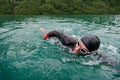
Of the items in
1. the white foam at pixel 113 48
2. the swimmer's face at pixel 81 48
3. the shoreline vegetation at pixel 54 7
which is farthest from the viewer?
the shoreline vegetation at pixel 54 7

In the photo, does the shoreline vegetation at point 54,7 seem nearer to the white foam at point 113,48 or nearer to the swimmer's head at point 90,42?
the white foam at point 113,48

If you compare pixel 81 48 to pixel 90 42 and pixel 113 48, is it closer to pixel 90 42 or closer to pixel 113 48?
pixel 90 42

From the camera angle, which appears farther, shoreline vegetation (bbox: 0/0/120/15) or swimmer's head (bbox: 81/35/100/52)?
shoreline vegetation (bbox: 0/0/120/15)

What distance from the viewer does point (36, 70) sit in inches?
286

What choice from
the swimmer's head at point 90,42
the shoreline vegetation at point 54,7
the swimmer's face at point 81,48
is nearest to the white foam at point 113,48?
the swimmer's head at point 90,42

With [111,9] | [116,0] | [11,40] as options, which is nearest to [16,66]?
[11,40]

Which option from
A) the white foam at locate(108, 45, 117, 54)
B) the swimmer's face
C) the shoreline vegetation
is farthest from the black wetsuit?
the shoreline vegetation

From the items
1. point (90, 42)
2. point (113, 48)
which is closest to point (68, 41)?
point (90, 42)

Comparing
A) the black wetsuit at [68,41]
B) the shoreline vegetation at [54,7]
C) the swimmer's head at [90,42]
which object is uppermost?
the swimmer's head at [90,42]

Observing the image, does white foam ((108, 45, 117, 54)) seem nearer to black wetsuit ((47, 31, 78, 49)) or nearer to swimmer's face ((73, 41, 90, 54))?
black wetsuit ((47, 31, 78, 49))

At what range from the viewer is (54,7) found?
5962cm

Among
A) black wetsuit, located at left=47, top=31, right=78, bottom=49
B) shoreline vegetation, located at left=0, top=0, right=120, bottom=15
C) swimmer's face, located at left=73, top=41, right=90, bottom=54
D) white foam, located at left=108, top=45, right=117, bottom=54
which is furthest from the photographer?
shoreline vegetation, located at left=0, top=0, right=120, bottom=15

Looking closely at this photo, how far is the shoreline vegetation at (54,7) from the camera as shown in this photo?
182ft

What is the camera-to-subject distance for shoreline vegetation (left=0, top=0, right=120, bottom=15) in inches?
2190
